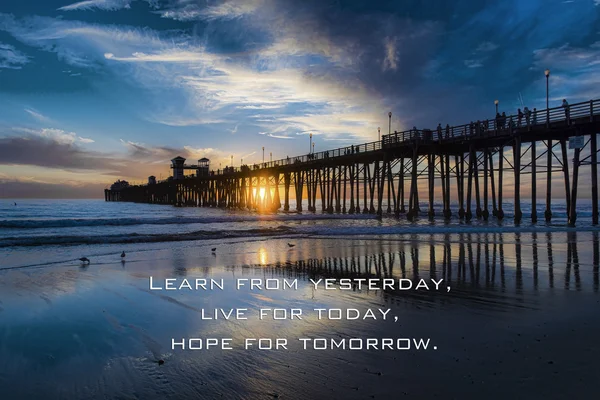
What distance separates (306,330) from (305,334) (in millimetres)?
169

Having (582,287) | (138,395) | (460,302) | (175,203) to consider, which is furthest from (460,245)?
(175,203)

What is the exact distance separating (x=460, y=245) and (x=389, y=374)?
12020 mm

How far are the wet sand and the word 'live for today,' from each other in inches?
12.2

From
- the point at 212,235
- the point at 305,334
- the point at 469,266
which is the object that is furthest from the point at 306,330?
the point at 212,235

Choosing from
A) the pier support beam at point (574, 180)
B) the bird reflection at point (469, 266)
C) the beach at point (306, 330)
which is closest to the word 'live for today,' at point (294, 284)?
the beach at point (306, 330)

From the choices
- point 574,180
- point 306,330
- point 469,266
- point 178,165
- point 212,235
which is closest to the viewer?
point 306,330

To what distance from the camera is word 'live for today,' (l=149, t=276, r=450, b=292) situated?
26.5 feet

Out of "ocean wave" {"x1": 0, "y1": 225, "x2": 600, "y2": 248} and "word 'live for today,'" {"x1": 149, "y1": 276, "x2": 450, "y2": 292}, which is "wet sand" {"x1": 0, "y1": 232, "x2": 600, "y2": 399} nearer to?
"word 'live for today,'" {"x1": 149, "y1": 276, "x2": 450, "y2": 292}

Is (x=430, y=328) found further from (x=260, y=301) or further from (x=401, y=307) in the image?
(x=260, y=301)

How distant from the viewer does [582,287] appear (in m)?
7.66

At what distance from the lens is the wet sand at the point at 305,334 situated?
3689 millimetres

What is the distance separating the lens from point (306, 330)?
17.7ft

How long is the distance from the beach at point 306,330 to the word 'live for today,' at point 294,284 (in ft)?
0.34

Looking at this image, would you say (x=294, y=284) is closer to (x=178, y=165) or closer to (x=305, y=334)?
(x=305, y=334)
